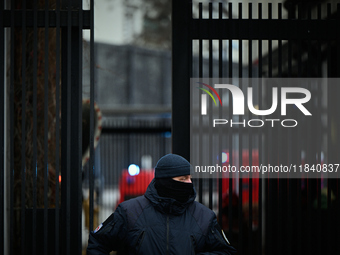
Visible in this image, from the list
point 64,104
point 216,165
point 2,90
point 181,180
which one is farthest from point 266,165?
point 2,90

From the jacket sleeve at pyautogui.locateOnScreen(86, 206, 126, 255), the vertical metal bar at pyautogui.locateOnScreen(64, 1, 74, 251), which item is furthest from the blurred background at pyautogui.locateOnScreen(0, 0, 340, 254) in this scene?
the jacket sleeve at pyautogui.locateOnScreen(86, 206, 126, 255)

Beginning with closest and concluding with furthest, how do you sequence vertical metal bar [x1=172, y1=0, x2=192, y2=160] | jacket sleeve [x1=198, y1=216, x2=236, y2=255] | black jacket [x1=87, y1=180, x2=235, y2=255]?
black jacket [x1=87, y1=180, x2=235, y2=255] < jacket sleeve [x1=198, y1=216, x2=236, y2=255] < vertical metal bar [x1=172, y1=0, x2=192, y2=160]

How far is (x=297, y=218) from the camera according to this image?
426cm

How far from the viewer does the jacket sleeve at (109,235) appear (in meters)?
2.76

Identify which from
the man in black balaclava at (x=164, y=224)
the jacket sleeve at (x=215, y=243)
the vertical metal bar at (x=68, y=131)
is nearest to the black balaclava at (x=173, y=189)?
the man in black balaclava at (x=164, y=224)

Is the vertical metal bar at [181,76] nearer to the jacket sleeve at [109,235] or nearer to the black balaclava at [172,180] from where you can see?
the black balaclava at [172,180]

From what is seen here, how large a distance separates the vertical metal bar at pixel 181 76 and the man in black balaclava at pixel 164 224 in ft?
4.06

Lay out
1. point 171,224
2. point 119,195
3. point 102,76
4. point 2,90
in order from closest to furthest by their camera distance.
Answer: point 171,224, point 2,90, point 119,195, point 102,76

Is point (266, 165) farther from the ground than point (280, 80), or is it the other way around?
point (280, 80)

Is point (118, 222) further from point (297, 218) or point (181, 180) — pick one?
point (297, 218)

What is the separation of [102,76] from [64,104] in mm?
14785

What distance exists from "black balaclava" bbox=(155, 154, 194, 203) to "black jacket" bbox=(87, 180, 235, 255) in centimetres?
4

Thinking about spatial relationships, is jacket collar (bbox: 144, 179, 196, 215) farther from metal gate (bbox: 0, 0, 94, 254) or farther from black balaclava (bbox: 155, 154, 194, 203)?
metal gate (bbox: 0, 0, 94, 254)

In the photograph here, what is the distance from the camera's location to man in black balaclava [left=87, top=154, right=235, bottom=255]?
2736 mm
